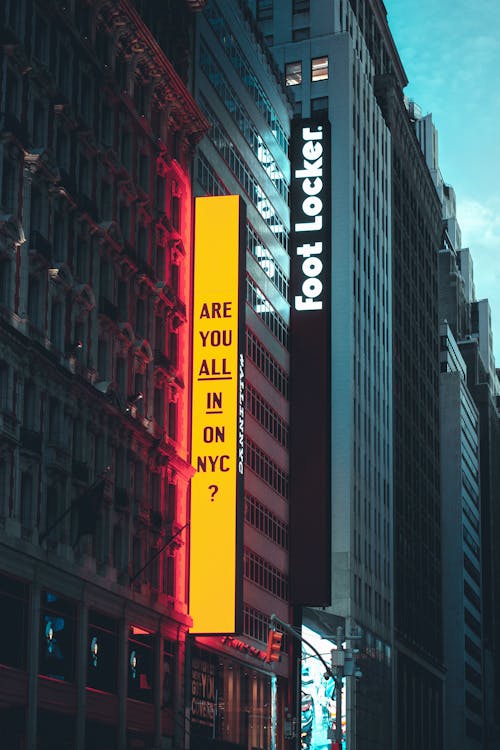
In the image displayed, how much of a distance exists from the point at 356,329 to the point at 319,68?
25820 mm

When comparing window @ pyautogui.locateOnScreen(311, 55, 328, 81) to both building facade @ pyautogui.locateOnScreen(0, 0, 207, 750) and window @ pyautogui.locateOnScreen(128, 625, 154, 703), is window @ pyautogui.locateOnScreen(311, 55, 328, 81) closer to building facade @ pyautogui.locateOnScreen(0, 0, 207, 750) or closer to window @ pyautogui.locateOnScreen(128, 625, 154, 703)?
building facade @ pyautogui.locateOnScreen(0, 0, 207, 750)

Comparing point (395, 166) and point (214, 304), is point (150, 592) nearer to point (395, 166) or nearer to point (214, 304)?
point (214, 304)

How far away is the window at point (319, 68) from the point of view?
129875 millimetres

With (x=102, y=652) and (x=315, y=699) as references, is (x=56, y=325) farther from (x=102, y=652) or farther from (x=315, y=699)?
(x=315, y=699)

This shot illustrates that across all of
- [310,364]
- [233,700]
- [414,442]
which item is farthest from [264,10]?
[233,700]

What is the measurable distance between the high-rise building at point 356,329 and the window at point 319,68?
0.09 m

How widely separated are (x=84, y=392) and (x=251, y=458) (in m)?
27.7

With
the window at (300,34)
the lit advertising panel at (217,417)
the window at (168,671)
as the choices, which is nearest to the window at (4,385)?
the window at (168,671)

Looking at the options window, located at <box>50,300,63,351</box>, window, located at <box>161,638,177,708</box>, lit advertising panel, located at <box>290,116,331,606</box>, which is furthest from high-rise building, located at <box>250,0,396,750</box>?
window, located at <box>50,300,63,351</box>

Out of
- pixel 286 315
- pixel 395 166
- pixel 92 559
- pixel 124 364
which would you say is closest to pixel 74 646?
pixel 92 559

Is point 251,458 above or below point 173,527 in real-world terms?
above

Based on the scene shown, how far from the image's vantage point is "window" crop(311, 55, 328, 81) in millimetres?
129875

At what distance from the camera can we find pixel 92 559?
58.0m

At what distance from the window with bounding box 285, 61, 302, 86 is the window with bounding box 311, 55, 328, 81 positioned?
136cm
